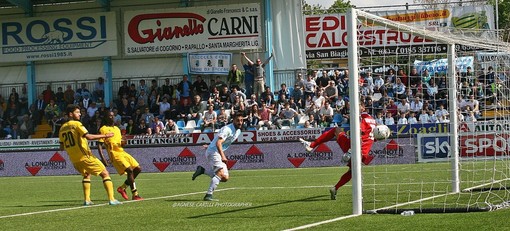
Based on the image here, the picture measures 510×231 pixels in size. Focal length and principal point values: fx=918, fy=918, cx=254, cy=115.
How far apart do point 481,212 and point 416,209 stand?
1.09m

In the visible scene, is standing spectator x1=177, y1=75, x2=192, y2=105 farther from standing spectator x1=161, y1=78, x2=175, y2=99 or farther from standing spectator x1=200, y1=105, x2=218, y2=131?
standing spectator x1=200, y1=105, x2=218, y2=131

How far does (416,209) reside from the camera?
45.4 feet

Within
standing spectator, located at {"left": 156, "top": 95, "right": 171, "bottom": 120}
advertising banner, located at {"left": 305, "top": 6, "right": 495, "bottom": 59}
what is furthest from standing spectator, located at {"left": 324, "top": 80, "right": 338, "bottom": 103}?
standing spectator, located at {"left": 156, "top": 95, "right": 171, "bottom": 120}

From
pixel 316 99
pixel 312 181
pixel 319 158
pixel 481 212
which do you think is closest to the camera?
pixel 481 212

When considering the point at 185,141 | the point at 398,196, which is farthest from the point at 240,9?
the point at 398,196

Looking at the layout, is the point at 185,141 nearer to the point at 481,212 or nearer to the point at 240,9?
the point at 240,9

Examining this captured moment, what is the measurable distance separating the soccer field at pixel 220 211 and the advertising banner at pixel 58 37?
18313 mm

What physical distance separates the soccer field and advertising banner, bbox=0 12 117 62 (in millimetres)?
18313

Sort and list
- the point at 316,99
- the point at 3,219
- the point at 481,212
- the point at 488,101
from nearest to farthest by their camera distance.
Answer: the point at 481,212, the point at 3,219, the point at 488,101, the point at 316,99

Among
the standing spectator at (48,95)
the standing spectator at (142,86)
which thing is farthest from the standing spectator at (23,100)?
the standing spectator at (142,86)

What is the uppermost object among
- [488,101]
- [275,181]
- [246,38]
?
[246,38]

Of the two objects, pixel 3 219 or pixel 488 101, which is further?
pixel 488 101

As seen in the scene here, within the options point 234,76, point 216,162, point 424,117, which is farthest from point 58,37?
point 216,162

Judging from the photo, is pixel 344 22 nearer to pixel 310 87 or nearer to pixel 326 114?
pixel 310 87
